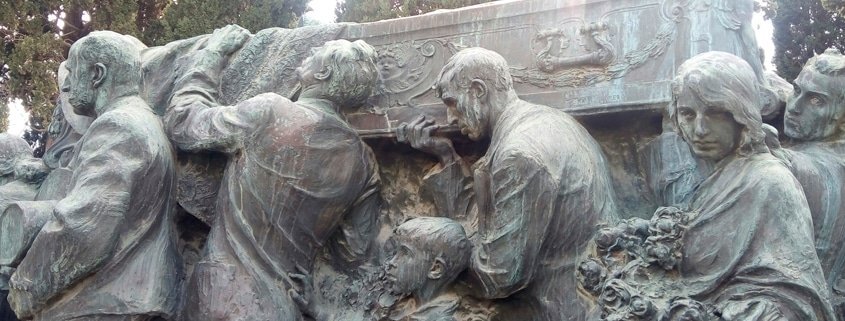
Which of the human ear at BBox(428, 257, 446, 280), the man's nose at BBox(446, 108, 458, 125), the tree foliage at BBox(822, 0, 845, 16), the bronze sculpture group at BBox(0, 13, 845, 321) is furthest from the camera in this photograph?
the tree foliage at BBox(822, 0, 845, 16)

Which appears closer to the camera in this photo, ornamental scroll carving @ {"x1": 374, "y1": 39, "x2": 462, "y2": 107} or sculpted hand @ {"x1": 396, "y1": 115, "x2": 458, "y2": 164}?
sculpted hand @ {"x1": 396, "y1": 115, "x2": 458, "y2": 164}

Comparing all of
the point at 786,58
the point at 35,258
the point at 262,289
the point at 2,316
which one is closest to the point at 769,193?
the point at 262,289

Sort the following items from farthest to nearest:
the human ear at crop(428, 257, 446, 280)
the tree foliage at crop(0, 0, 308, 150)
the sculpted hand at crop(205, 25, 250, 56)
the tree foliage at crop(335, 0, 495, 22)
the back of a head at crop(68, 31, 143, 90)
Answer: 1. the tree foliage at crop(335, 0, 495, 22)
2. the tree foliage at crop(0, 0, 308, 150)
3. the sculpted hand at crop(205, 25, 250, 56)
4. the back of a head at crop(68, 31, 143, 90)
5. the human ear at crop(428, 257, 446, 280)


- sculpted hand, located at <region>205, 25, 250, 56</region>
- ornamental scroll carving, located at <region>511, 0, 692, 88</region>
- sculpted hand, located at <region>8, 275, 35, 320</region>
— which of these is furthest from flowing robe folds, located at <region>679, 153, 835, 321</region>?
sculpted hand, located at <region>8, 275, 35, 320</region>

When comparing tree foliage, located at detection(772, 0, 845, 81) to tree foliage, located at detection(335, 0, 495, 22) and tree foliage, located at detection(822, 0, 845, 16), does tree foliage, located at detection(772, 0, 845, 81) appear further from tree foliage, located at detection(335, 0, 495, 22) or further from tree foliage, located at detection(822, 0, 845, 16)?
tree foliage, located at detection(335, 0, 495, 22)

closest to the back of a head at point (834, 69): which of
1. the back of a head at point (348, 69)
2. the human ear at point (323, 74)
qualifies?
the back of a head at point (348, 69)

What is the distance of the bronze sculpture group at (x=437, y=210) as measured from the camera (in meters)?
4.60

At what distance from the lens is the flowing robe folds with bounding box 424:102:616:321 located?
5.07 metres

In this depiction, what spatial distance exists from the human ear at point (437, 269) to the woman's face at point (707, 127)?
1.30 metres

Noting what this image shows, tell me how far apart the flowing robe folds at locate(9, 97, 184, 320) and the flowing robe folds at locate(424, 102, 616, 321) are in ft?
5.84

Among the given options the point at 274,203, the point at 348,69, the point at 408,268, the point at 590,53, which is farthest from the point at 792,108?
the point at 274,203

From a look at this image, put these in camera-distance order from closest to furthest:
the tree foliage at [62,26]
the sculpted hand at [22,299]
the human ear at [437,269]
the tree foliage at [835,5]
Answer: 1. the human ear at [437,269]
2. the sculpted hand at [22,299]
3. the tree foliage at [835,5]
4. the tree foliage at [62,26]

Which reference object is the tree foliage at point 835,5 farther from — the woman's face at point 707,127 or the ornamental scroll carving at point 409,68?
the woman's face at point 707,127

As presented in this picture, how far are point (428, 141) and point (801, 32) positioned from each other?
9.84 metres
